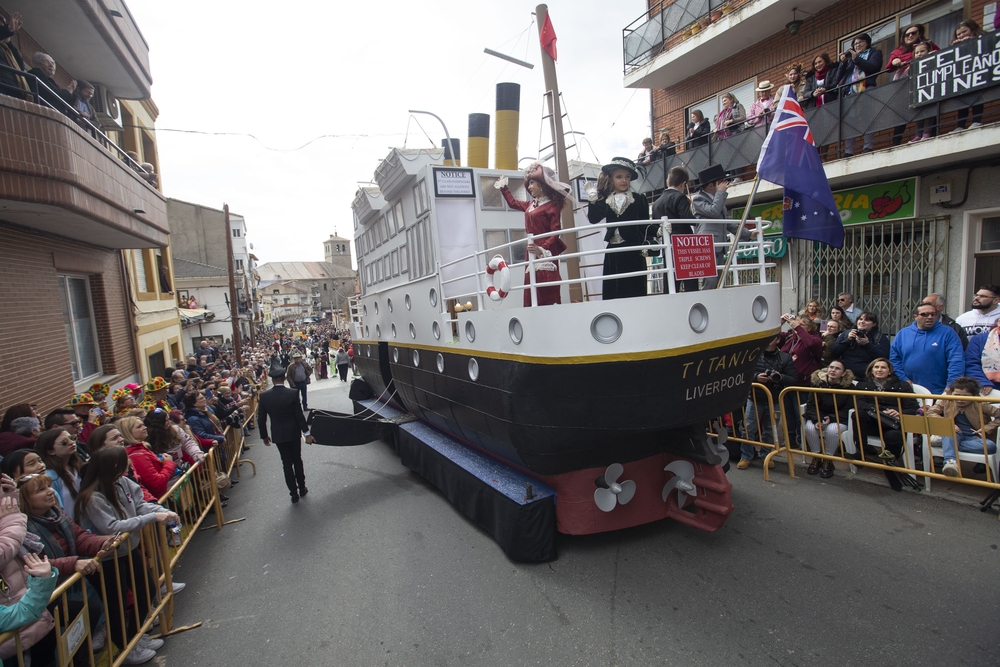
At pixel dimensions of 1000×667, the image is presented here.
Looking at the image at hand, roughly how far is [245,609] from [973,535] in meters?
6.21

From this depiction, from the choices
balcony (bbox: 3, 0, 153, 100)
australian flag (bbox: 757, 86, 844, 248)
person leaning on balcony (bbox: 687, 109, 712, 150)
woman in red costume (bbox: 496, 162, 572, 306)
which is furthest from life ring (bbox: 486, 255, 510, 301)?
person leaning on balcony (bbox: 687, 109, 712, 150)

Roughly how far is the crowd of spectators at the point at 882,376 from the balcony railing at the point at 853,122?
267cm

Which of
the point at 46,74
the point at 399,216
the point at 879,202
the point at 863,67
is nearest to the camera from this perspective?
the point at 46,74

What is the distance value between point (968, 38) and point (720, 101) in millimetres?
5494

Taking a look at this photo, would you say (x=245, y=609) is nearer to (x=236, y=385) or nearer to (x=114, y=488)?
(x=114, y=488)

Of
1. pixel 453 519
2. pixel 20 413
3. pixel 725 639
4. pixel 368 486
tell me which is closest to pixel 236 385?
pixel 368 486

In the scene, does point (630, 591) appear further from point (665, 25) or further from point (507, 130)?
point (665, 25)

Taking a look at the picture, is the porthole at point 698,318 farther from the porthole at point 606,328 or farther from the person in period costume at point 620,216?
the person in period costume at point 620,216

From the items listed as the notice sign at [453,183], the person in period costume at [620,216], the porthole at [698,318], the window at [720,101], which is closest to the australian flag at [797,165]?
the person in period costume at [620,216]

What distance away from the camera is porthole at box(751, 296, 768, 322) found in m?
4.10

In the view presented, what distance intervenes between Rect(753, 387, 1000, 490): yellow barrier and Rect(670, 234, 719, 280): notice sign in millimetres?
2733

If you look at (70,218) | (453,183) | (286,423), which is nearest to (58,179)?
(70,218)

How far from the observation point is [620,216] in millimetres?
4492

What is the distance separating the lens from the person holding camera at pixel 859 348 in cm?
608
